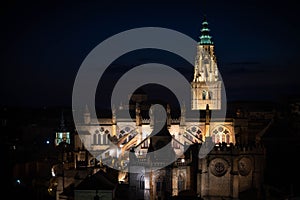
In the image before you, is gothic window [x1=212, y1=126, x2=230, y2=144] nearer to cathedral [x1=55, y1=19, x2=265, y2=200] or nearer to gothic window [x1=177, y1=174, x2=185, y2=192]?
cathedral [x1=55, y1=19, x2=265, y2=200]

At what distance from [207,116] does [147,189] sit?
21396 millimetres

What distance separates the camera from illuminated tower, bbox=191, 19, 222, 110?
228 ft

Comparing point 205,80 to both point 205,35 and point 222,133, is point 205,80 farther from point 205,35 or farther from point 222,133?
point 222,133

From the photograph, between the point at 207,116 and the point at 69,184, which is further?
the point at 207,116

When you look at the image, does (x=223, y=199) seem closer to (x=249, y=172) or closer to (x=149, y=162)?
(x=249, y=172)

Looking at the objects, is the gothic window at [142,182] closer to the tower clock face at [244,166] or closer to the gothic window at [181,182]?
the gothic window at [181,182]

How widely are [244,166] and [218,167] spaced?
2.15 metres

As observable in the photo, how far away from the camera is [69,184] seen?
37.2 metres

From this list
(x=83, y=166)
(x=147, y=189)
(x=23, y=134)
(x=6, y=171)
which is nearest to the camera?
(x=147, y=189)

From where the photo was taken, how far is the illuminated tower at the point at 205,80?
69625 mm

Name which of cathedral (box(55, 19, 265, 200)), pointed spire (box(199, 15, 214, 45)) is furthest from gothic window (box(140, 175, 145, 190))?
pointed spire (box(199, 15, 214, 45))

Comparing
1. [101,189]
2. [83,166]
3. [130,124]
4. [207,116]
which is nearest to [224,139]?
[207,116]

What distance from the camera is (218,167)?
123 feet

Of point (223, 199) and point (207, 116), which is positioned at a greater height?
point (207, 116)
